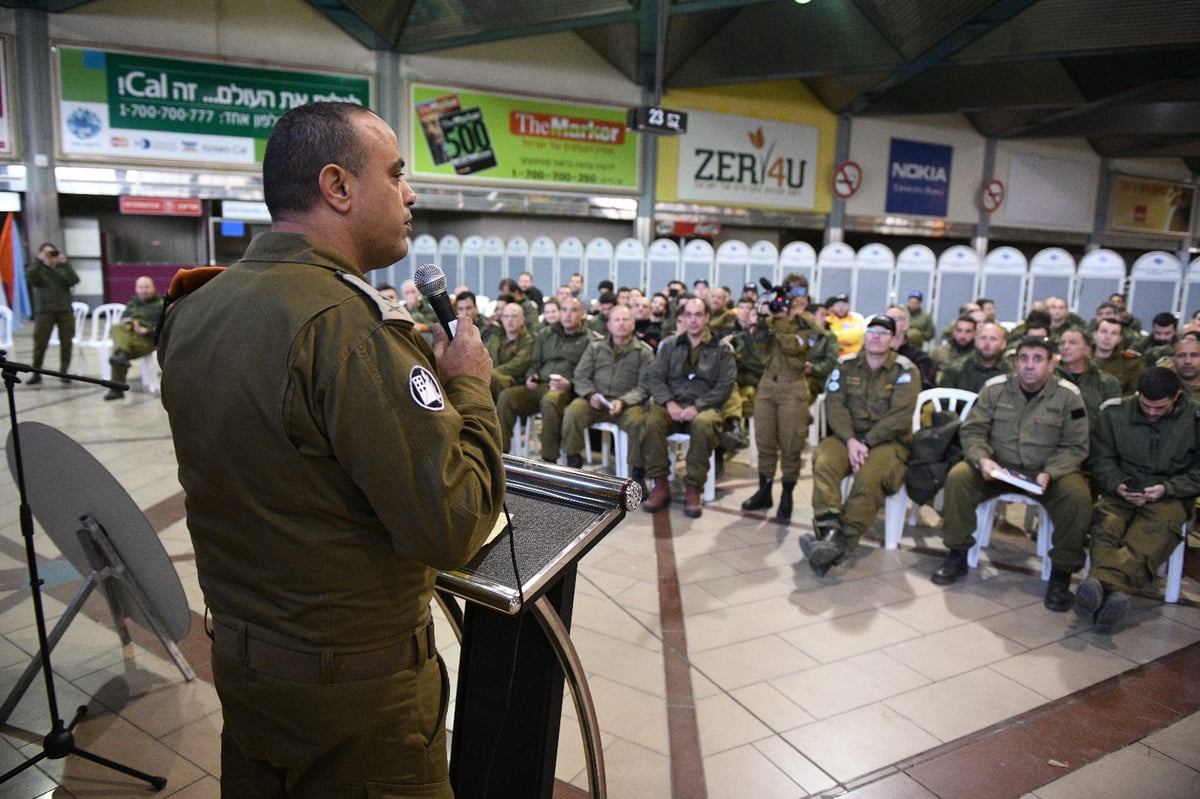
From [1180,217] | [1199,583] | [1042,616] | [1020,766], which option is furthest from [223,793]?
[1180,217]

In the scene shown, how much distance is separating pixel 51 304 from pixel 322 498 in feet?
27.3

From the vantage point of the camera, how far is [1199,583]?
3.79 metres

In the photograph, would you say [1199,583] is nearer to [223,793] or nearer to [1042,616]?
[1042,616]

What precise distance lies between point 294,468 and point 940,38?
1077 cm

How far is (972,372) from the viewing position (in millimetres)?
4902

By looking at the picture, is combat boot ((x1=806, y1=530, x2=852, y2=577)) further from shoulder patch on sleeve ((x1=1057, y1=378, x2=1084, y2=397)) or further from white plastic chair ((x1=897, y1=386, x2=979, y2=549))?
shoulder patch on sleeve ((x1=1057, y1=378, x2=1084, y2=397))

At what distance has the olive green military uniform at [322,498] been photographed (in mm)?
937

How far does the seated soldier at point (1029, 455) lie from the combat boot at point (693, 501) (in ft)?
4.49

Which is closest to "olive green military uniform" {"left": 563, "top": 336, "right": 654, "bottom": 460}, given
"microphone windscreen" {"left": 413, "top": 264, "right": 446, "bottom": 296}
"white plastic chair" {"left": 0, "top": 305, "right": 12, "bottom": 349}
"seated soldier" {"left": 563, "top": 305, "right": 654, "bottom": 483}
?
"seated soldier" {"left": 563, "top": 305, "right": 654, "bottom": 483}

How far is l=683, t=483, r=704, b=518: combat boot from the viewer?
15.2 feet

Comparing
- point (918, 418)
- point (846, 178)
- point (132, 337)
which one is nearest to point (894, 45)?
point (846, 178)

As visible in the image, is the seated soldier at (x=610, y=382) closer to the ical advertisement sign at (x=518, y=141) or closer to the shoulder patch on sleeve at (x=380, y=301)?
the shoulder patch on sleeve at (x=380, y=301)

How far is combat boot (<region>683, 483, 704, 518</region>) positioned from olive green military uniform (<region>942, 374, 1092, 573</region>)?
139 centimetres

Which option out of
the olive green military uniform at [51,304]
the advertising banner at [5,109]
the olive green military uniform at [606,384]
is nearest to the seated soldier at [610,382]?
the olive green military uniform at [606,384]
